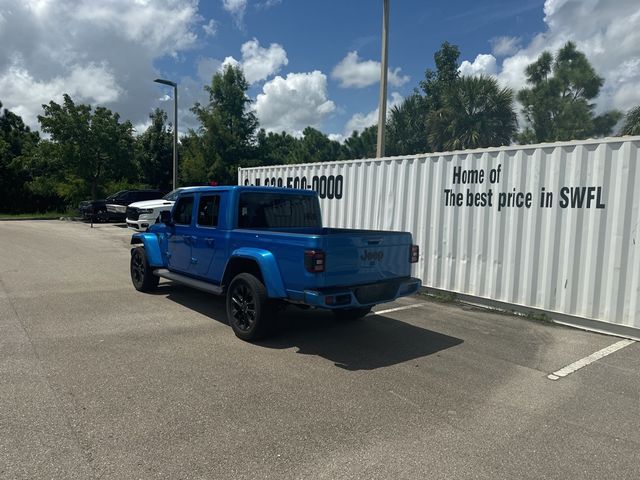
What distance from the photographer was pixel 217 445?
3295mm

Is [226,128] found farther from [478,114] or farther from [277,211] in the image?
[277,211]

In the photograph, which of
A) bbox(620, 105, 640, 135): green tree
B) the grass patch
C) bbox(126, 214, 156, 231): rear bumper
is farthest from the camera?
bbox(620, 105, 640, 135): green tree

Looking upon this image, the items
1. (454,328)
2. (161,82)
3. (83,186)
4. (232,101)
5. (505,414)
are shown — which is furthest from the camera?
(232,101)

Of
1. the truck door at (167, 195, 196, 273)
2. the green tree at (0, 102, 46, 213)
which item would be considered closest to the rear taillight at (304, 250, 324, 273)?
the truck door at (167, 195, 196, 273)

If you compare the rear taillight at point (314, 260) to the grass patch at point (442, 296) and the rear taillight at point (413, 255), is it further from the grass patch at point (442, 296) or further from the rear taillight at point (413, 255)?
the grass patch at point (442, 296)

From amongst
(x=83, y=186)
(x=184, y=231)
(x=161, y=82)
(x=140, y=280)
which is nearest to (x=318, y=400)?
(x=184, y=231)

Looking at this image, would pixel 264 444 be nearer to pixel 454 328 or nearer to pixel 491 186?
pixel 454 328

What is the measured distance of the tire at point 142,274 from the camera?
8.30 meters

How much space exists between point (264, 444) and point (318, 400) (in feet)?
2.81

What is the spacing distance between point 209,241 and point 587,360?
5021mm

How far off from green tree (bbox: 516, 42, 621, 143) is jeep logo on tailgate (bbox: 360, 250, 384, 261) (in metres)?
29.4

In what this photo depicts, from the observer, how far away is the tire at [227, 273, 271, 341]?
17.7ft

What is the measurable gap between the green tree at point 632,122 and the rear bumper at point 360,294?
22.8 meters

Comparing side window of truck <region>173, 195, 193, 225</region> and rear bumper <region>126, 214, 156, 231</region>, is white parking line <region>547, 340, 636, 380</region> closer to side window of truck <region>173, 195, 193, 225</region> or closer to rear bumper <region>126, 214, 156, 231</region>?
side window of truck <region>173, 195, 193, 225</region>
